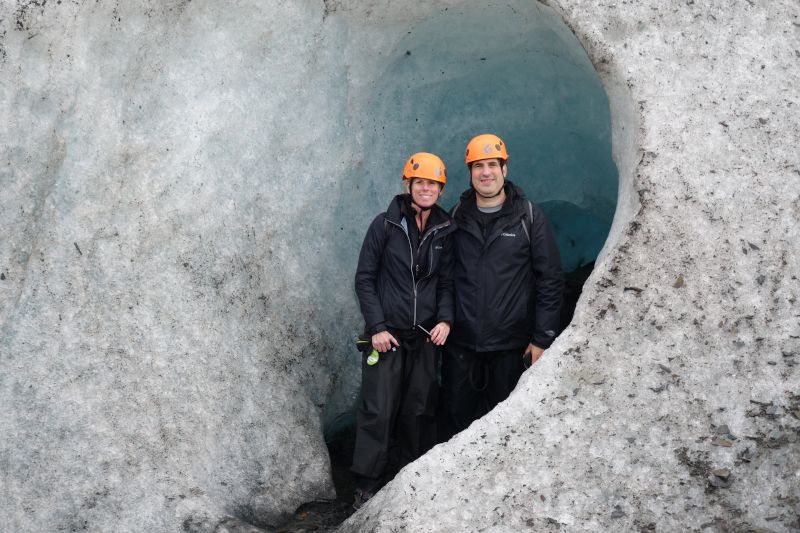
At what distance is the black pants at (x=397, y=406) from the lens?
538 cm

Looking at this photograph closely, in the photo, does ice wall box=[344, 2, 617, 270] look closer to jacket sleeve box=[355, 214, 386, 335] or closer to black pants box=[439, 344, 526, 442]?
jacket sleeve box=[355, 214, 386, 335]

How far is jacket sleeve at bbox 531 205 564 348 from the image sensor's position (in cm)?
526

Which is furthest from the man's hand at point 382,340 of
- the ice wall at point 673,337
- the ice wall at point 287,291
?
the ice wall at point 673,337

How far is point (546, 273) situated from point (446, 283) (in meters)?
0.64

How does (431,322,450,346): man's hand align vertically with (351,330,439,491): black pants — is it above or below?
above

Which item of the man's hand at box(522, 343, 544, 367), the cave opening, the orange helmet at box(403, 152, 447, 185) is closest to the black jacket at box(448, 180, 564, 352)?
the man's hand at box(522, 343, 544, 367)

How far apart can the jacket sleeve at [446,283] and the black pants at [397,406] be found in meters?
0.23

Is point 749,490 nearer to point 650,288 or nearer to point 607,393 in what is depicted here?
point 607,393

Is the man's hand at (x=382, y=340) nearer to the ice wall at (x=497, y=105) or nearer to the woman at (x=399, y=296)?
the woman at (x=399, y=296)

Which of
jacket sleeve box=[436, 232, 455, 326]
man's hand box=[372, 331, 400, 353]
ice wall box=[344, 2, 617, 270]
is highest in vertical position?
ice wall box=[344, 2, 617, 270]

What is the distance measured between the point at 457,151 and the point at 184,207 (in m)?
2.68

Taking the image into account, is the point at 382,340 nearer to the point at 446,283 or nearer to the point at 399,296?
the point at 399,296

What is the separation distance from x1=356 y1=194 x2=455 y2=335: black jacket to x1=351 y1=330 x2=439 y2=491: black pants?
15cm

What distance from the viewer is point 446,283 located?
5496mm
